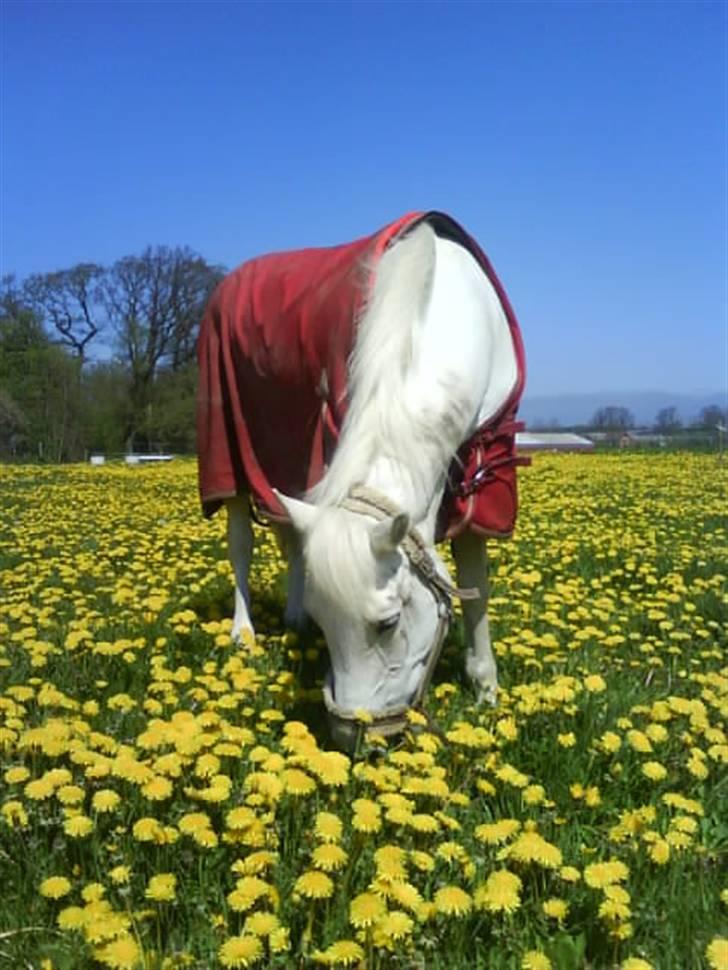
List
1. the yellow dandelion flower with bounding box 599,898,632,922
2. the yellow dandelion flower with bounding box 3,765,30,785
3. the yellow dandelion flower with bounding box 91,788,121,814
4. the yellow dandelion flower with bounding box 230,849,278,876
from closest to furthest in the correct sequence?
1. the yellow dandelion flower with bounding box 599,898,632,922
2. the yellow dandelion flower with bounding box 230,849,278,876
3. the yellow dandelion flower with bounding box 91,788,121,814
4. the yellow dandelion flower with bounding box 3,765,30,785

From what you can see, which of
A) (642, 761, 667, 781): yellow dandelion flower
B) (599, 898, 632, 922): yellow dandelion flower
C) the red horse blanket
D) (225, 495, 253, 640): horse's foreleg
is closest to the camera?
(599, 898, 632, 922): yellow dandelion flower

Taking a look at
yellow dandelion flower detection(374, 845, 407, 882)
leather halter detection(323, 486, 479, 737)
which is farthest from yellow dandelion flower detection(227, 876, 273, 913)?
leather halter detection(323, 486, 479, 737)

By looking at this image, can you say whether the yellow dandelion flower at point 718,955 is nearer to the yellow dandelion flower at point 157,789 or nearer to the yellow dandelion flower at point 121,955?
the yellow dandelion flower at point 121,955

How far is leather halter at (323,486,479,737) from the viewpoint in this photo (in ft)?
9.77

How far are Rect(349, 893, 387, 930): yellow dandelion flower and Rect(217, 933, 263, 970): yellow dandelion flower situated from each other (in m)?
0.20

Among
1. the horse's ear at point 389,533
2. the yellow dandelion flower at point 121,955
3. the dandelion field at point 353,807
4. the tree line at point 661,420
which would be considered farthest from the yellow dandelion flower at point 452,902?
the tree line at point 661,420

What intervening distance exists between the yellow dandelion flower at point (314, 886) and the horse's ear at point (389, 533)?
3.55ft

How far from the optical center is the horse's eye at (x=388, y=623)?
2.98m

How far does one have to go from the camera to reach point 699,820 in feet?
9.05

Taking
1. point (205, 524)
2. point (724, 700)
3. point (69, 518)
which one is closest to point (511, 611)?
point (724, 700)

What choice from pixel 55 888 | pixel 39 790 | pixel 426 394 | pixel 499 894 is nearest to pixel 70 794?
pixel 39 790

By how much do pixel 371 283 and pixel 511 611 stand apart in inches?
91.9

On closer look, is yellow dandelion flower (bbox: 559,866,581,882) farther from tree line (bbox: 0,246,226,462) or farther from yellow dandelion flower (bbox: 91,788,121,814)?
tree line (bbox: 0,246,226,462)

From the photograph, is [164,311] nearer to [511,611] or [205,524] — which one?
[205,524]
